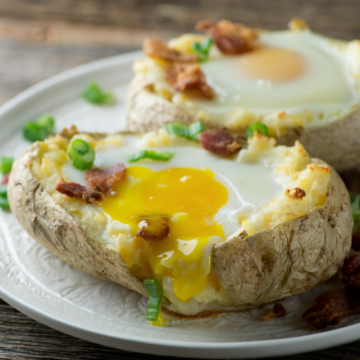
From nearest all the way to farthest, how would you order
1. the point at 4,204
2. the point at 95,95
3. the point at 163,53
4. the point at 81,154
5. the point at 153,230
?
the point at 153,230 → the point at 81,154 → the point at 4,204 → the point at 163,53 → the point at 95,95

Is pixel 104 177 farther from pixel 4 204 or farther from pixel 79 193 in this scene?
pixel 4 204

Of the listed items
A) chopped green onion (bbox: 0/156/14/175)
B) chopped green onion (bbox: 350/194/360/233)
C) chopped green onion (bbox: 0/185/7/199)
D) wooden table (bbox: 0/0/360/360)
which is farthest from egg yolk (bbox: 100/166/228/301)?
wooden table (bbox: 0/0/360/360)

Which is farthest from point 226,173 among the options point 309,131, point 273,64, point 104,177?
point 273,64

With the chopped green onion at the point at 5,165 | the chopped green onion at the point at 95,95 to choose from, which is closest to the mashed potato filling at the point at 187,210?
the chopped green onion at the point at 5,165

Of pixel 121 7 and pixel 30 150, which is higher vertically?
pixel 30 150

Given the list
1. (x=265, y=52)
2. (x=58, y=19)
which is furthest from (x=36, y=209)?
(x=58, y=19)

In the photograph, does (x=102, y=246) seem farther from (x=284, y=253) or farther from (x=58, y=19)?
(x=58, y=19)

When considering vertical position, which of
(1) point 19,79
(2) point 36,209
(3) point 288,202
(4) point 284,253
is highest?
(3) point 288,202
